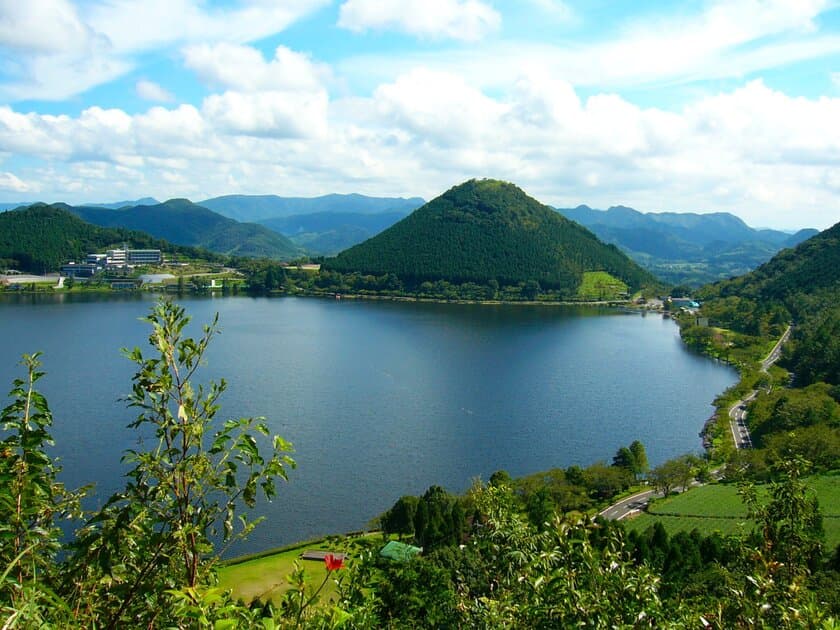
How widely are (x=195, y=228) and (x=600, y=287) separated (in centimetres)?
12184

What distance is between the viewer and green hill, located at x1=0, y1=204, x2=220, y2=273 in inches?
2916

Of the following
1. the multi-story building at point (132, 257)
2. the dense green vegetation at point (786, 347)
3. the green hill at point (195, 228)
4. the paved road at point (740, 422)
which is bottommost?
the paved road at point (740, 422)

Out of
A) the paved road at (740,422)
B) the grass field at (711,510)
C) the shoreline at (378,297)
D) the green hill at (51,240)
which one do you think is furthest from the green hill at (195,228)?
the grass field at (711,510)

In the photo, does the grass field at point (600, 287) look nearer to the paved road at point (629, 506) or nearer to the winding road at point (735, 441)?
the winding road at point (735, 441)

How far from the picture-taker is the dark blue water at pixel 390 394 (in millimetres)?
19062

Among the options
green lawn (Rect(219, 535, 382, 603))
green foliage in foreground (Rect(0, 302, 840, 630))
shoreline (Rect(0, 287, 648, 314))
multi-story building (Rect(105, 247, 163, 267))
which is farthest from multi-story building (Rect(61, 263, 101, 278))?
green foliage in foreground (Rect(0, 302, 840, 630))

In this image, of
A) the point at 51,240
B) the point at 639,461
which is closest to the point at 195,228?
the point at 51,240

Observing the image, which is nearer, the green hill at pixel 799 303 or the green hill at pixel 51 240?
the green hill at pixel 799 303

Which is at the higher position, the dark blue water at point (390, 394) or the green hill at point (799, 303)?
the green hill at point (799, 303)

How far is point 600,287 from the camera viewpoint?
236ft

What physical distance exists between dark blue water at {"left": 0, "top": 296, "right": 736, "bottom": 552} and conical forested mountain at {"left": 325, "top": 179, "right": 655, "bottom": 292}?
68.3 feet

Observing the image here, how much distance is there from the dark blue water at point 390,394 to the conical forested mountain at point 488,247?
820 inches

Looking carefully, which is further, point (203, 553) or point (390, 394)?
point (390, 394)

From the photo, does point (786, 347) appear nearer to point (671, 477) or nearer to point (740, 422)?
point (740, 422)
